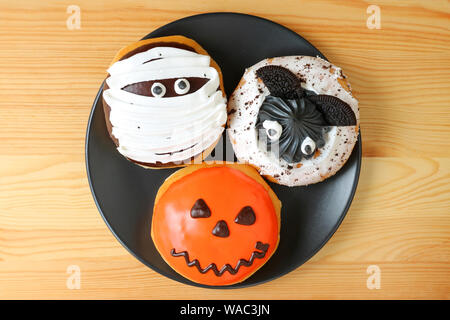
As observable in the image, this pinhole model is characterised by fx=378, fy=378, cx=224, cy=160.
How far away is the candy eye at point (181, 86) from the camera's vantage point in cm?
128

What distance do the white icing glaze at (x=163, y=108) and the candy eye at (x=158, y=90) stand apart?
0.01 metres

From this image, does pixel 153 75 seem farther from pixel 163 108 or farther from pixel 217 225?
pixel 217 225

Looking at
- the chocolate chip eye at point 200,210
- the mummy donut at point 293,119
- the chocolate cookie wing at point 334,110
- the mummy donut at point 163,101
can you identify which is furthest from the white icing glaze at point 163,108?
the chocolate cookie wing at point 334,110

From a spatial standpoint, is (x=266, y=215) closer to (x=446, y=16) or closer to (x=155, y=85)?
(x=155, y=85)

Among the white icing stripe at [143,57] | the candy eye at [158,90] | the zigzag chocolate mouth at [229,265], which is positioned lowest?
the zigzag chocolate mouth at [229,265]

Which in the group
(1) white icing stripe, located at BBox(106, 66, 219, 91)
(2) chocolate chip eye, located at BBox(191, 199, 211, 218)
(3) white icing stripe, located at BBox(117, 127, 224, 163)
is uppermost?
(1) white icing stripe, located at BBox(106, 66, 219, 91)

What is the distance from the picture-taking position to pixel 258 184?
1.34 m

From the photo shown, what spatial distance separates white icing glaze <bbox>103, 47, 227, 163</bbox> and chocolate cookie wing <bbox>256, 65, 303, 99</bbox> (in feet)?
0.58

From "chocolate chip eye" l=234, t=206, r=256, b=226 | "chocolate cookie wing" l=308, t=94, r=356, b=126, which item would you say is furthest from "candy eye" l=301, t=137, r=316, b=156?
"chocolate chip eye" l=234, t=206, r=256, b=226

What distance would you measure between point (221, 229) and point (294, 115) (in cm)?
45

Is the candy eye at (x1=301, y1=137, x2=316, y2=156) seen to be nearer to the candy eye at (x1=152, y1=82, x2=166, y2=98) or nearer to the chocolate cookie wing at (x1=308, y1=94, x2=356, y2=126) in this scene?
the chocolate cookie wing at (x1=308, y1=94, x2=356, y2=126)

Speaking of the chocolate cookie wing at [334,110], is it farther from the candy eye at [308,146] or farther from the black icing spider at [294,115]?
the candy eye at [308,146]

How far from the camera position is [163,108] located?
130cm

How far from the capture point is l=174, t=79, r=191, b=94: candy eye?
128 centimetres
